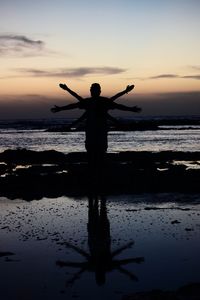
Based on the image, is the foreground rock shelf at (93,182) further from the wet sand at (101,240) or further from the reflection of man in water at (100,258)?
the reflection of man in water at (100,258)

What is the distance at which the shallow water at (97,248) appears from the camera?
541cm

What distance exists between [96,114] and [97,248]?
394 cm

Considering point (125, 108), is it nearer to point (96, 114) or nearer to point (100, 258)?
point (96, 114)

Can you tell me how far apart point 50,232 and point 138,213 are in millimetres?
2328

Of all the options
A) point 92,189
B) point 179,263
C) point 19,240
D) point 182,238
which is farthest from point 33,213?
point 179,263

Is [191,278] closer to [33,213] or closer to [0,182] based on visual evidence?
[33,213]

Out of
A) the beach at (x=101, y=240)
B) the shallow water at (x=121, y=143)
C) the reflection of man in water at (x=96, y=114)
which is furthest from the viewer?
the shallow water at (x=121, y=143)

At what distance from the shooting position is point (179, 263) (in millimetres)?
6184

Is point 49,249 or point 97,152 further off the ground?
point 97,152

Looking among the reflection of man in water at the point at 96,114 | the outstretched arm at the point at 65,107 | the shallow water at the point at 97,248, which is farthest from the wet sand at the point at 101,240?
the outstretched arm at the point at 65,107

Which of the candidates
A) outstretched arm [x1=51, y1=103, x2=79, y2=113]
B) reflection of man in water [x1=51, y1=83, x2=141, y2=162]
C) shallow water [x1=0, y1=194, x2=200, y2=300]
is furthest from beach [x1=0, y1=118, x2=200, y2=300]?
outstretched arm [x1=51, y1=103, x2=79, y2=113]

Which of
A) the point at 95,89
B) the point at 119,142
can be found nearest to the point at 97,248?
the point at 95,89

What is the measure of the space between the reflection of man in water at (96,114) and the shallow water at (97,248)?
1294 mm

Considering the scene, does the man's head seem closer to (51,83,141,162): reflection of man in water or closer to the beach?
(51,83,141,162): reflection of man in water
